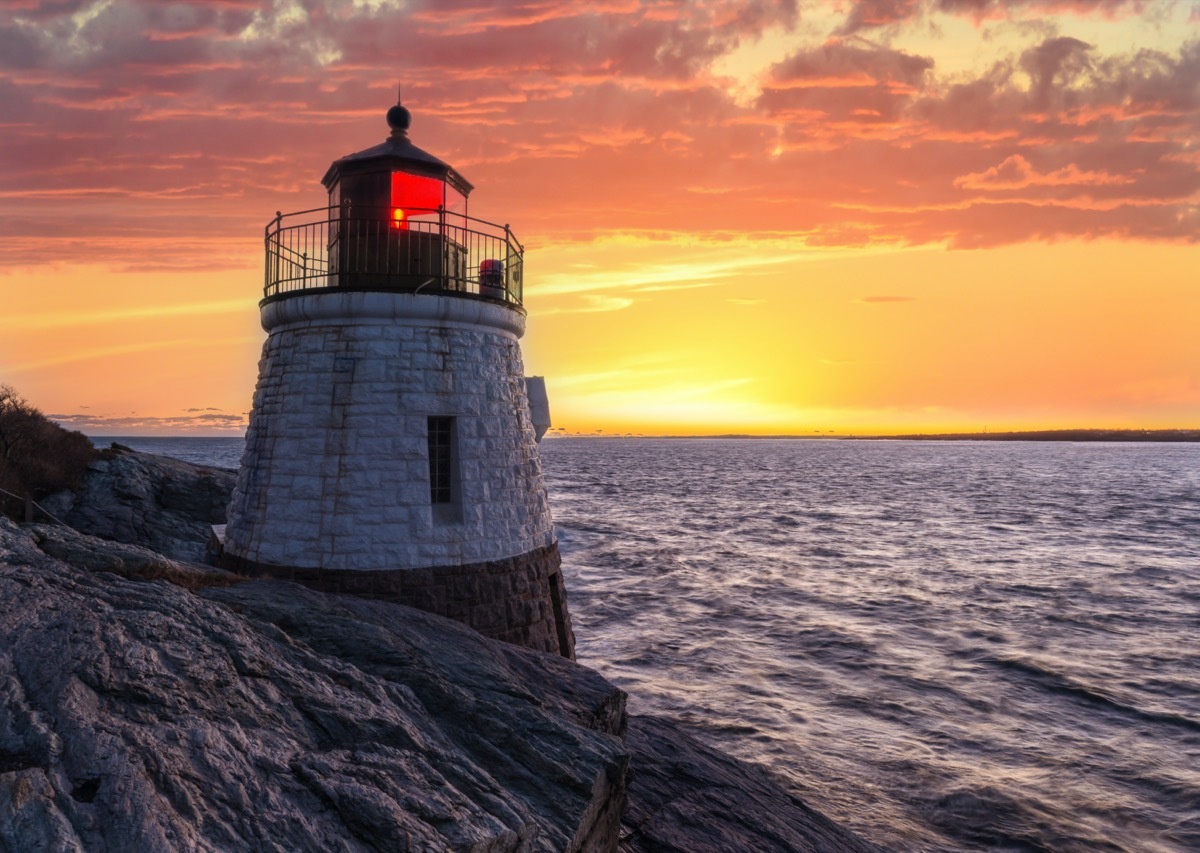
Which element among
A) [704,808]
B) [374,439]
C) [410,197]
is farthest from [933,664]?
[410,197]

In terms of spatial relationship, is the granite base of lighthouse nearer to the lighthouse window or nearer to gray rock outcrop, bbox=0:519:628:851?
the lighthouse window

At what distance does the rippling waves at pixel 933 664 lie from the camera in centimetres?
1398

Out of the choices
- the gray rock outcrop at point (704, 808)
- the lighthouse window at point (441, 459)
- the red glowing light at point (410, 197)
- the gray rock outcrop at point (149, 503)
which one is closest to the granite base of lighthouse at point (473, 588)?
the lighthouse window at point (441, 459)

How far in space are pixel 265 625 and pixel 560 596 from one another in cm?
731

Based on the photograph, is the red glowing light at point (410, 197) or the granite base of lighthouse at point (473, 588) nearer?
the granite base of lighthouse at point (473, 588)

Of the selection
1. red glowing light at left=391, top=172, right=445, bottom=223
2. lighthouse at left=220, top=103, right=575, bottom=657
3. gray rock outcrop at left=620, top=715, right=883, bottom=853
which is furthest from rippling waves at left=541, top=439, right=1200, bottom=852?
red glowing light at left=391, top=172, right=445, bottom=223

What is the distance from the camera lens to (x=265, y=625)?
19.3ft

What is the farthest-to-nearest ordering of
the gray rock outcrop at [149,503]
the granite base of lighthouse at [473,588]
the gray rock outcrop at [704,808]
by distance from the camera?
the gray rock outcrop at [149,503] < the granite base of lighthouse at [473,588] < the gray rock outcrop at [704,808]

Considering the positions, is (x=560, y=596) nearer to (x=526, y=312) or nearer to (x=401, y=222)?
(x=526, y=312)

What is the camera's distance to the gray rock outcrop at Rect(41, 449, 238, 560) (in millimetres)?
21000

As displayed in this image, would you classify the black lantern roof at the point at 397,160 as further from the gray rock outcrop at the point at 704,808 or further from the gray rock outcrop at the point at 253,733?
the gray rock outcrop at the point at 704,808

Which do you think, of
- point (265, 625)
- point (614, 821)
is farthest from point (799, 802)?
point (265, 625)

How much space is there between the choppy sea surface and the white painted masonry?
912 centimetres

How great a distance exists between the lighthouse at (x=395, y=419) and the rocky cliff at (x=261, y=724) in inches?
112
